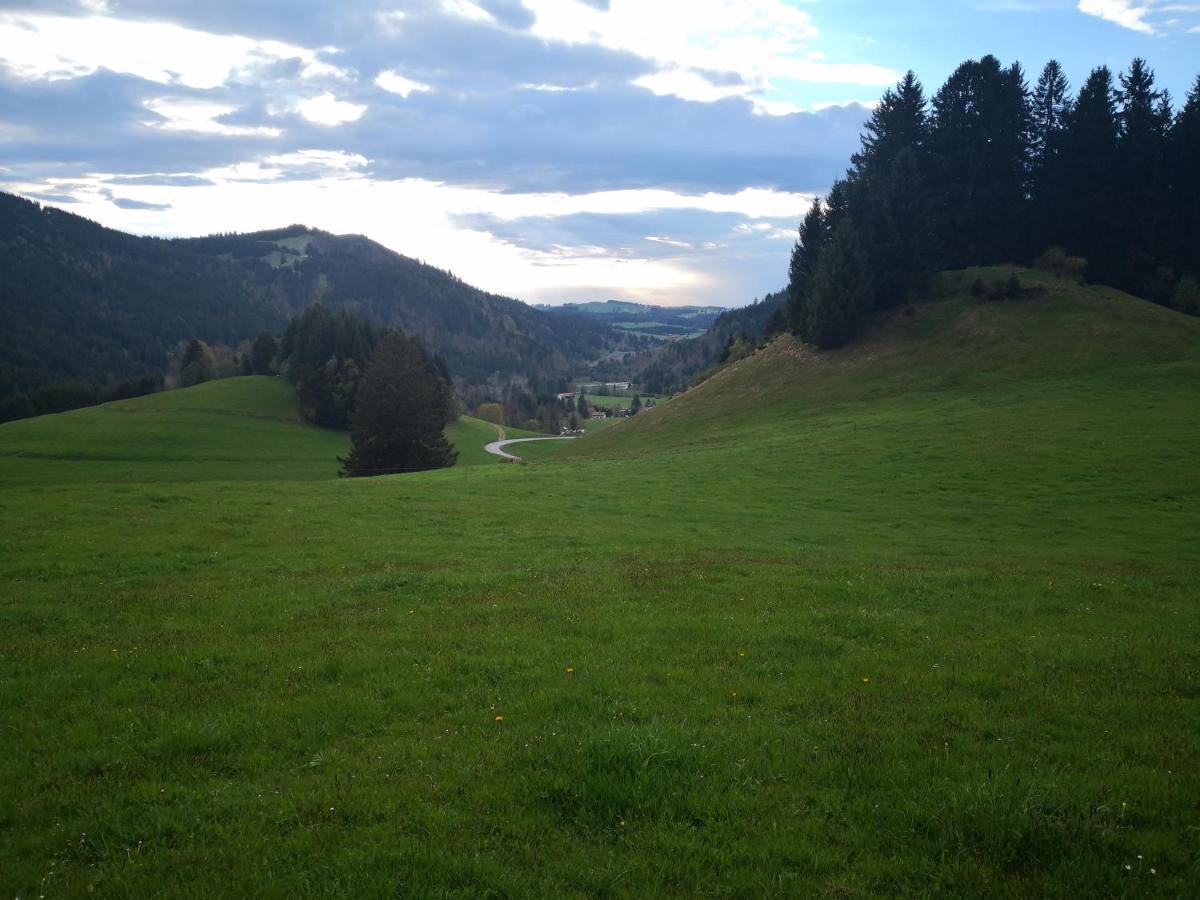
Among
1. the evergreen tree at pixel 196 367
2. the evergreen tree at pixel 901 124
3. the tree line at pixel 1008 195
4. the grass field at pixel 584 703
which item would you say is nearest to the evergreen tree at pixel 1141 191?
the tree line at pixel 1008 195

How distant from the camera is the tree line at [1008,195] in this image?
67.5m

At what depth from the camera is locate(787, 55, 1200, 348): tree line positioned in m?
67.5

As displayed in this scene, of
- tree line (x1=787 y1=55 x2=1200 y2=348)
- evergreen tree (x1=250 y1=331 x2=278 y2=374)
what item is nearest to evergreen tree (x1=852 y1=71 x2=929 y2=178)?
tree line (x1=787 y1=55 x2=1200 y2=348)

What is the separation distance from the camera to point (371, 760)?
22.5ft

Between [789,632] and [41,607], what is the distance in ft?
39.1

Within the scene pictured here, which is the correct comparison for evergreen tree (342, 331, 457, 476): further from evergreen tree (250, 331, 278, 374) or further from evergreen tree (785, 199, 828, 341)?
evergreen tree (250, 331, 278, 374)

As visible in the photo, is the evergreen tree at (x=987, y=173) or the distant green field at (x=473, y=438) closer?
the evergreen tree at (x=987, y=173)

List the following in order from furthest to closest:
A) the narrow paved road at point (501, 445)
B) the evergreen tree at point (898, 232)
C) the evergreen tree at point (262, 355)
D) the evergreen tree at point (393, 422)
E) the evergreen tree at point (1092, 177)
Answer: the evergreen tree at point (262, 355) → the narrow paved road at point (501, 445) → the evergreen tree at point (1092, 177) → the evergreen tree at point (898, 232) → the evergreen tree at point (393, 422)

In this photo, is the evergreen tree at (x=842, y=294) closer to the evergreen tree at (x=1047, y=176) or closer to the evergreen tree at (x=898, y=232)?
the evergreen tree at (x=898, y=232)

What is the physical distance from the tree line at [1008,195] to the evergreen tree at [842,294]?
119mm

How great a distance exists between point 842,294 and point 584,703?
207 ft

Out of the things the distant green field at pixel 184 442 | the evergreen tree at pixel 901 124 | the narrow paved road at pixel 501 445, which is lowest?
the narrow paved road at pixel 501 445

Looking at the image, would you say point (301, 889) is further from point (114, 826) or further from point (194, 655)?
point (194, 655)

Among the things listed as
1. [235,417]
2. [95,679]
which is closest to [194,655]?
[95,679]
